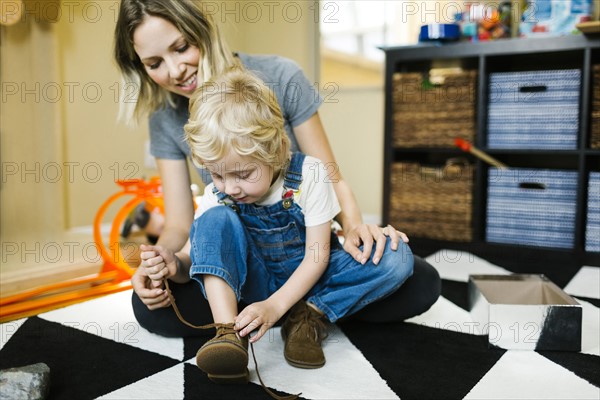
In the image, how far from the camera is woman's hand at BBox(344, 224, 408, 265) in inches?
42.0

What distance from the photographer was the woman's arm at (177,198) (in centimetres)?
127

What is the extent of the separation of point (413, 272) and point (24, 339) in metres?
0.78

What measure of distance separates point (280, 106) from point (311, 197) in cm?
30

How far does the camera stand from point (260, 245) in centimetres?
111

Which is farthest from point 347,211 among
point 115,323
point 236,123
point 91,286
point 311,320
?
point 91,286

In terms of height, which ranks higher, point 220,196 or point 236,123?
point 236,123

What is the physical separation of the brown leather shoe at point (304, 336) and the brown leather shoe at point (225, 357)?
0.39 ft

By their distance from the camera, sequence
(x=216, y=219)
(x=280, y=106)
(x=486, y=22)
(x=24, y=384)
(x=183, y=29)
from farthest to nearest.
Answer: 1. (x=486, y=22)
2. (x=280, y=106)
3. (x=183, y=29)
4. (x=216, y=219)
5. (x=24, y=384)

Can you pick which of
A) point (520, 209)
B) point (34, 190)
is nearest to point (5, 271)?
point (34, 190)

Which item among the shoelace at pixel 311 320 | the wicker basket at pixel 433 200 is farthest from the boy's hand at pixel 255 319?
the wicker basket at pixel 433 200

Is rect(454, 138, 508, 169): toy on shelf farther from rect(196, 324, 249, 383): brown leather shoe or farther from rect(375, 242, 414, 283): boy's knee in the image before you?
rect(196, 324, 249, 383): brown leather shoe

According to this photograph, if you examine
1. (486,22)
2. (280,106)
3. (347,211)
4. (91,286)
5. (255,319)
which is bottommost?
(91,286)

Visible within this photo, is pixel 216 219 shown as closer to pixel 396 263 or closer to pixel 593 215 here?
pixel 396 263

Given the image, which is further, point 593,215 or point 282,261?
point 593,215
